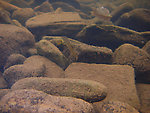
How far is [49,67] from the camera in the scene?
350 centimetres

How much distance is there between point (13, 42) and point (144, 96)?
435cm

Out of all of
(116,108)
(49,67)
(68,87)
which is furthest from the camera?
(49,67)

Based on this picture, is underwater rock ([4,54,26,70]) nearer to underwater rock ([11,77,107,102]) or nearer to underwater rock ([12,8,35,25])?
underwater rock ([11,77,107,102])

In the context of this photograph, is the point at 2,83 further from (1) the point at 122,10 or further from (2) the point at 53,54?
(1) the point at 122,10

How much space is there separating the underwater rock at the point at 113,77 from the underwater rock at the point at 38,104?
0.76 metres

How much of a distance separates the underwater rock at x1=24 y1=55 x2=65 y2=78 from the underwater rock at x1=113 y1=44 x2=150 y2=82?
177cm

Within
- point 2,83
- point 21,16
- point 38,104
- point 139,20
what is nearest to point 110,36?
point 139,20

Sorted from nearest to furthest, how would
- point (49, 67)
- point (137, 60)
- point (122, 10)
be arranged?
point (137, 60) < point (49, 67) < point (122, 10)

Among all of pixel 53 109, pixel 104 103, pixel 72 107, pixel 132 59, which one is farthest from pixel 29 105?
pixel 132 59

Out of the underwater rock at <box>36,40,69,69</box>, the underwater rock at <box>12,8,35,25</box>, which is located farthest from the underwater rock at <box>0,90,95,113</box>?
the underwater rock at <box>12,8,35,25</box>

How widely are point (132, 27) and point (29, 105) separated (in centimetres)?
581

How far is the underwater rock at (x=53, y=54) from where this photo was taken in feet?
11.9

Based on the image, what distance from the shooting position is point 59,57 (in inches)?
143

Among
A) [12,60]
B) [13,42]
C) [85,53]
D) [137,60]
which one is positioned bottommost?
[12,60]
